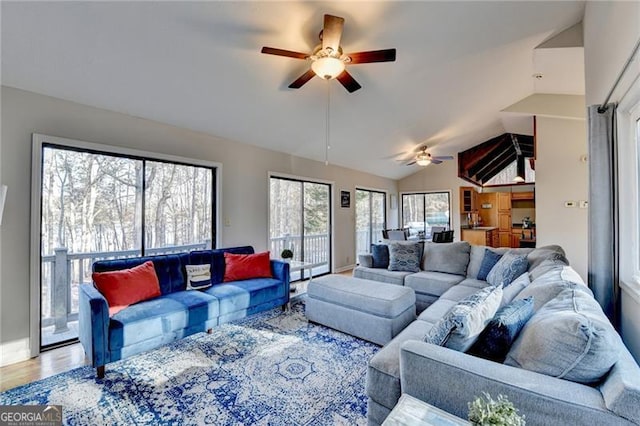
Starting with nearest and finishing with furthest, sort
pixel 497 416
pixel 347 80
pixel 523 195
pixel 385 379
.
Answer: pixel 497 416
pixel 385 379
pixel 347 80
pixel 523 195

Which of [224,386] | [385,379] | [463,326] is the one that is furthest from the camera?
[224,386]

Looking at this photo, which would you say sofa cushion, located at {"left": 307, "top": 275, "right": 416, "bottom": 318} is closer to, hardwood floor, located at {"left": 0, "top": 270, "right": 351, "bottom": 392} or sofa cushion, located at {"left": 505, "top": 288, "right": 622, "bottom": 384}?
sofa cushion, located at {"left": 505, "top": 288, "right": 622, "bottom": 384}

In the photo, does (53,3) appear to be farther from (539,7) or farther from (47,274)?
(539,7)

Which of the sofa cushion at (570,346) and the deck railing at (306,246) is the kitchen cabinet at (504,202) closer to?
the deck railing at (306,246)

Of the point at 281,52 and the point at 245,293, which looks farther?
the point at 245,293

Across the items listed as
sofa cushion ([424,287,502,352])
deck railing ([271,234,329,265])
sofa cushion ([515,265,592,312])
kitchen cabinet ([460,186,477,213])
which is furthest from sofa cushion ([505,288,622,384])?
kitchen cabinet ([460,186,477,213])

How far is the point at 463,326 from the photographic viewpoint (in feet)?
4.83

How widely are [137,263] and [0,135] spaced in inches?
63.4

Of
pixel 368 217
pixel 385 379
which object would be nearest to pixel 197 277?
pixel 385 379

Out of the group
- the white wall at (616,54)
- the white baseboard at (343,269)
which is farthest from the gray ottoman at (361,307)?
the white baseboard at (343,269)

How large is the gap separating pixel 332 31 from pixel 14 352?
12.8 feet

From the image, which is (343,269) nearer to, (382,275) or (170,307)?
(382,275)

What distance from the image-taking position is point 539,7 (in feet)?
9.04

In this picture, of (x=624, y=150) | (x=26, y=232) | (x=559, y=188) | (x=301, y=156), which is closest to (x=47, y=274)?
(x=26, y=232)
